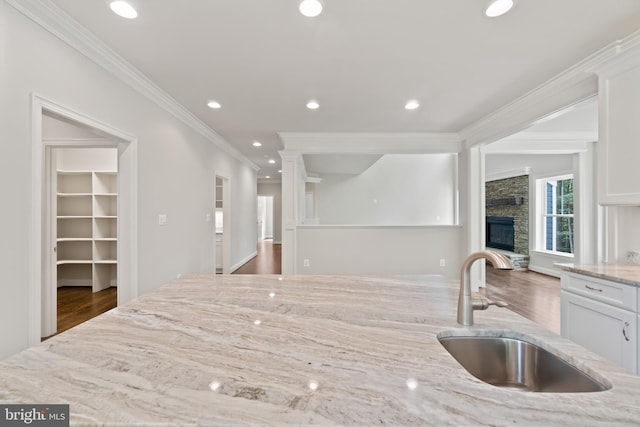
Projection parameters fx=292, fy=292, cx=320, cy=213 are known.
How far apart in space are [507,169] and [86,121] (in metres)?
7.42

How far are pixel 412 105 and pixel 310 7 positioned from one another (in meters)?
2.00

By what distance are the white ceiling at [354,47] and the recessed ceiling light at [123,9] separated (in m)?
0.05

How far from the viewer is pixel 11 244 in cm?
162

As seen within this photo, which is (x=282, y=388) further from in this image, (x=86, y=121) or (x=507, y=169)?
(x=507, y=169)

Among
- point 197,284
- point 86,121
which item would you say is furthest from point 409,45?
point 86,121

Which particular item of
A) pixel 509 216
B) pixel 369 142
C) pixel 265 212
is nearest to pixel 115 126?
pixel 369 142

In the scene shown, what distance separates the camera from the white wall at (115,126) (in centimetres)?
160

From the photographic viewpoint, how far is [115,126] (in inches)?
96.9

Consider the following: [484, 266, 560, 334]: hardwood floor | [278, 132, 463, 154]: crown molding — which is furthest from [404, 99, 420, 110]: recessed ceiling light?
[484, 266, 560, 334]: hardwood floor

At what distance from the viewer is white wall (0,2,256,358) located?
1.60 m

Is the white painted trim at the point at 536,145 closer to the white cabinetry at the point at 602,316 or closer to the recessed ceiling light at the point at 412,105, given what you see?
the recessed ceiling light at the point at 412,105

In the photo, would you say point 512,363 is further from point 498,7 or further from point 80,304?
point 80,304

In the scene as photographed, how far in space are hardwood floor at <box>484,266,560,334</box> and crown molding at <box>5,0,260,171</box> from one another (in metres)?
4.67

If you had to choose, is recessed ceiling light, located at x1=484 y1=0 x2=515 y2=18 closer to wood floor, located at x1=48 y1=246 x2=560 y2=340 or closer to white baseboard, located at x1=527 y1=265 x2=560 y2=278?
wood floor, located at x1=48 y1=246 x2=560 y2=340
